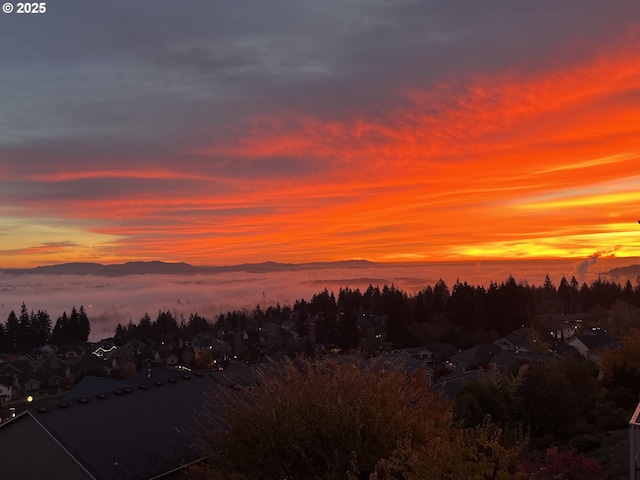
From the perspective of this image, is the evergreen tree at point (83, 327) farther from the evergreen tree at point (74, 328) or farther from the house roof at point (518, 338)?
the house roof at point (518, 338)

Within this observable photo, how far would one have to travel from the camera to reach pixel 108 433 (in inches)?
859

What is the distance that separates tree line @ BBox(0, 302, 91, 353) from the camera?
386 feet

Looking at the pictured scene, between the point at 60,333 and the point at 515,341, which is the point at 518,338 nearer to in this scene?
the point at 515,341

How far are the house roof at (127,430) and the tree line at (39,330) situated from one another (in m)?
107

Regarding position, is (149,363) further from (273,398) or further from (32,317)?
(273,398)

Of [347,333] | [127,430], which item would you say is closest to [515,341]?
[347,333]

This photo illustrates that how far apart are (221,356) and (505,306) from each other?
51057 millimetres

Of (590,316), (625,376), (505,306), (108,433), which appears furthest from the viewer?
(590,316)

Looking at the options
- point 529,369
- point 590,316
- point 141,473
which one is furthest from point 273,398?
point 590,316

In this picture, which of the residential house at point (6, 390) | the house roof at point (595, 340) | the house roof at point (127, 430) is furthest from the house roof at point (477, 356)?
the residential house at point (6, 390)

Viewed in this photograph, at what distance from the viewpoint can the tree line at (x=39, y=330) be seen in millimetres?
117688

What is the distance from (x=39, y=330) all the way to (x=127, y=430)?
11322 cm

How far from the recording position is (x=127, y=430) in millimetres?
22469

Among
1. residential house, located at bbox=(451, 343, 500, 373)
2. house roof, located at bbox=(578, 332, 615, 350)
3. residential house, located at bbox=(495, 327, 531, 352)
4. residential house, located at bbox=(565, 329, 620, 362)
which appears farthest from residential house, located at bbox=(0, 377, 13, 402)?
house roof, located at bbox=(578, 332, 615, 350)
